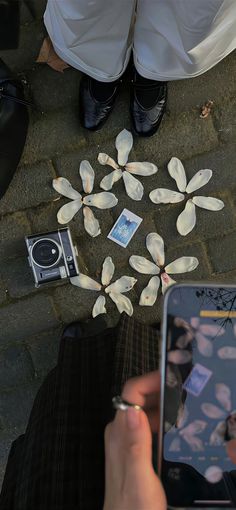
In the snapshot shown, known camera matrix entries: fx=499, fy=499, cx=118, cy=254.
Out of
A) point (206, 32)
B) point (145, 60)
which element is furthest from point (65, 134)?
point (206, 32)

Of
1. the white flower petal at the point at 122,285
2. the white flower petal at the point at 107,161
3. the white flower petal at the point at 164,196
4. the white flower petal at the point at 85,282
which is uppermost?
the white flower petal at the point at 107,161

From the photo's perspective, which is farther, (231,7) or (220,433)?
(231,7)

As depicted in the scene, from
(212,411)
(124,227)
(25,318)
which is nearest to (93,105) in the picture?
(124,227)

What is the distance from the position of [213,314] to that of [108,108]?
124 centimetres

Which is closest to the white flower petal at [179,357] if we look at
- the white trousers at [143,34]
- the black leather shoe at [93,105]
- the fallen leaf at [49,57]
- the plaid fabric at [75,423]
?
the plaid fabric at [75,423]

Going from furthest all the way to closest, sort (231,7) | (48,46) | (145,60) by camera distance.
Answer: (48,46) → (145,60) → (231,7)

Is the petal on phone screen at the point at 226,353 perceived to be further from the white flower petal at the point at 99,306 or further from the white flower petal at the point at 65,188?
the white flower petal at the point at 65,188

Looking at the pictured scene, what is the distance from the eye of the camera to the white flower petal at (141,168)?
2.18 meters

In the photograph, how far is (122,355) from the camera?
154cm

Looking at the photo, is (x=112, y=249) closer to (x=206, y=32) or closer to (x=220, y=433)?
(x=206, y=32)

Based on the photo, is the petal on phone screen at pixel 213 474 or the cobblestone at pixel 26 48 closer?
the petal on phone screen at pixel 213 474

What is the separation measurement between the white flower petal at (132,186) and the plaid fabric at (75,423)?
654 millimetres

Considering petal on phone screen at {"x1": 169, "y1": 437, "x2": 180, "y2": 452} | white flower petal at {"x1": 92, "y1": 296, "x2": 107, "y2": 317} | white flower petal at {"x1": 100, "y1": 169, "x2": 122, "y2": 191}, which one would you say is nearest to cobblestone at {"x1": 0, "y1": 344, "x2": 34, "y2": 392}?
white flower petal at {"x1": 92, "y1": 296, "x2": 107, "y2": 317}

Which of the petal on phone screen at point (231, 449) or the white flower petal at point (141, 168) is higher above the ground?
the white flower petal at point (141, 168)
